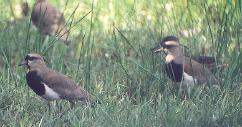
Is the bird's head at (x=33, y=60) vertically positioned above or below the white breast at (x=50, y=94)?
above

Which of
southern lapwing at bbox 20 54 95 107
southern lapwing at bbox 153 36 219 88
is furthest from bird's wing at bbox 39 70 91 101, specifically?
southern lapwing at bbox 153 36 219 88

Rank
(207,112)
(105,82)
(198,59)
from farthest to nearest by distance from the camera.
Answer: (198,59) → (105,82) → (207,112)

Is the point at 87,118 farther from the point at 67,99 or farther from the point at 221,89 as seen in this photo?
the point at 221,89

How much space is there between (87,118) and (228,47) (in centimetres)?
184

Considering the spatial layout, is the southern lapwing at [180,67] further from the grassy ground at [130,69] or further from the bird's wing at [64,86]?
the bird's wing at [64,86]

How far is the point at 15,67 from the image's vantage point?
7.08 meters

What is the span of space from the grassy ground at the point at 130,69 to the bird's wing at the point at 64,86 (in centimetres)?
13

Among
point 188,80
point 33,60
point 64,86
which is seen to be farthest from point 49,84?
point 188,80

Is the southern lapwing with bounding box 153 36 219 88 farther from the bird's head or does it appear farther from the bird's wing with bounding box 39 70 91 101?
the bird's head

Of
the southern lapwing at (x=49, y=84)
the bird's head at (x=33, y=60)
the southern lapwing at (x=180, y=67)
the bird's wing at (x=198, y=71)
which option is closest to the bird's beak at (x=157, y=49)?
the southern lapwing at (x=180, y=67)

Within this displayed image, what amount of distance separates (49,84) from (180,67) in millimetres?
1452

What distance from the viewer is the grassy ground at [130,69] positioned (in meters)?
5.71

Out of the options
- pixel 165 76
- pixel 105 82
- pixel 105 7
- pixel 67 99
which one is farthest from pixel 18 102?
pixel 105 7

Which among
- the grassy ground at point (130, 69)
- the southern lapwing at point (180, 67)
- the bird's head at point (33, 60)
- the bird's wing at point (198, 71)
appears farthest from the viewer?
the southern lapwing at point (180, 67)
